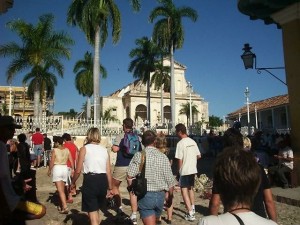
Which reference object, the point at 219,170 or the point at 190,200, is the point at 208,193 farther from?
the point at 219,170

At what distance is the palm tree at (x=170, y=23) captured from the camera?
30.6 meters

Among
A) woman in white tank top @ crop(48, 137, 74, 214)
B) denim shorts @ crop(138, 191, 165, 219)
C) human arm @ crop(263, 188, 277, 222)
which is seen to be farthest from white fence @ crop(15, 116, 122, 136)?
human arm @ crop(263, 188, 277, 222)

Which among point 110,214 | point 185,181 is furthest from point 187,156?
point 110,214

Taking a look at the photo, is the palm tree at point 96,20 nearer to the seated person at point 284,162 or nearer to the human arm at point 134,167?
the seated person at point 284,162

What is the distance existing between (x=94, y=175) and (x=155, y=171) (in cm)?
96

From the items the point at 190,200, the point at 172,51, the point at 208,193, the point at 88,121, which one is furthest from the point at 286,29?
the point at 172,51

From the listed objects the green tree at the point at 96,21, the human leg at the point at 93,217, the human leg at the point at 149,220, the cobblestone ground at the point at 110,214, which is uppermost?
the green tree at the point at 96,21

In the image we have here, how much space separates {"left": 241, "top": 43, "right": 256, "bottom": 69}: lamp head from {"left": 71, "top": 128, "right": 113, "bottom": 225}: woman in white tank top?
6.52m

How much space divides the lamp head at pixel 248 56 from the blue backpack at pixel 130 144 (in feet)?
17.5

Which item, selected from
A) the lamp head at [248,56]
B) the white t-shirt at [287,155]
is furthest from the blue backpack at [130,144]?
the lamp head at [248,56]

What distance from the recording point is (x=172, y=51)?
101 feet

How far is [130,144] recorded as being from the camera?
6.34 m

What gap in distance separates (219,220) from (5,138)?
244 cm

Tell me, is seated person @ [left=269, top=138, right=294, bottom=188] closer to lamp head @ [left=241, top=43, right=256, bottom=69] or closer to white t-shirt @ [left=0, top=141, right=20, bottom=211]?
lamp head @ [left=241, top=43, right=256, bottom=69]
